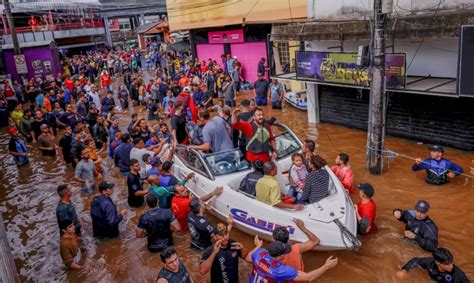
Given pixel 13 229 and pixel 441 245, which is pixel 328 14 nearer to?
pixel 441 245

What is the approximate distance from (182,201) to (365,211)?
307 cm

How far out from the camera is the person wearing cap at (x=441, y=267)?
5074 millimetres

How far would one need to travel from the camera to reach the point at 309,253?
6762 millimetres

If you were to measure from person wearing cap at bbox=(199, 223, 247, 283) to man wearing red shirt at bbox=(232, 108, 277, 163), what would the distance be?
9.54ft

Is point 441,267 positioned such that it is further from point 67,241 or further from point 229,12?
point 229,12

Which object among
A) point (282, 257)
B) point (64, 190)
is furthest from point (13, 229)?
point (282, 257)

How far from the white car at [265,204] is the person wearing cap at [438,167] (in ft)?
8.41

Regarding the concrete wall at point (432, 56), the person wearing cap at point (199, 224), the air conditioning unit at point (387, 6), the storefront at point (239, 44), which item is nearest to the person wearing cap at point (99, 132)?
the person wearing cap at point (199, 224)

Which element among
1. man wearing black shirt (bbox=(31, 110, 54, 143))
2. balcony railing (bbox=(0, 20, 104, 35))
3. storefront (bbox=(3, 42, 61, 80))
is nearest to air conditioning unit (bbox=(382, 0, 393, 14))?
man wearing black shirt (bbox=(31, 110, 54, 143))

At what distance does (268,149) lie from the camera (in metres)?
7.98

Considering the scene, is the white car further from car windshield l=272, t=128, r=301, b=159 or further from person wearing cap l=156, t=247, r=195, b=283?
person wearing cap l=156, t=247, r=195, b=283

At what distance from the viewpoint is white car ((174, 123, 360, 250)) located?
613 cm

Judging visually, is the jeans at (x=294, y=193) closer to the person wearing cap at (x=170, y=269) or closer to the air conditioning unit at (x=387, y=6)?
the person wearing cap at (x=170, y=269)

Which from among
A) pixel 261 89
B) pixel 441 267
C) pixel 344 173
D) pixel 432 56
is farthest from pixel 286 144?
pixel 261 89
